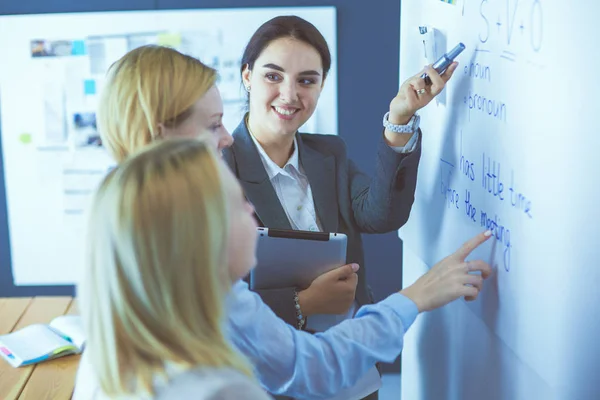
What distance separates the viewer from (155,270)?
2.69ft

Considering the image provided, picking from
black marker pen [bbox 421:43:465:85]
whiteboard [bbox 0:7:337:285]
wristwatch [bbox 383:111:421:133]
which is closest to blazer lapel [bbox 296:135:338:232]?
wristwatch [bbox 383:111:421:133]

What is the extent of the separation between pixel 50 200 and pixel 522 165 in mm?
2539

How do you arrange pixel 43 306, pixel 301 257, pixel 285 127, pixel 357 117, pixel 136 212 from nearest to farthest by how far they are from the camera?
pixel 136 212, pixel 301 257, pixel 285 127, pixel 43 306, pixel 357 117

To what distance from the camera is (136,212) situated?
0.81 metres

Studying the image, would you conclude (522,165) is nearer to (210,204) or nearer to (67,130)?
(210,204)

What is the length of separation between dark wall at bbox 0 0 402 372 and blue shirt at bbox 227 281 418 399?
79.0 inches

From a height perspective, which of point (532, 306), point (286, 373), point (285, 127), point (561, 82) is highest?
point (561, 82)

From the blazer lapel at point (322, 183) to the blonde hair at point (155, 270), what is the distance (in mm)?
776

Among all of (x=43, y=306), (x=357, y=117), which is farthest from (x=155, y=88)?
(x=357, y=117)

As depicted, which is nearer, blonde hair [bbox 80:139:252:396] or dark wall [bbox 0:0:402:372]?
blonde hair [bbox 80:139:252:396]

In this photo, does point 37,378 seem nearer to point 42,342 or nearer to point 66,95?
point 42,342

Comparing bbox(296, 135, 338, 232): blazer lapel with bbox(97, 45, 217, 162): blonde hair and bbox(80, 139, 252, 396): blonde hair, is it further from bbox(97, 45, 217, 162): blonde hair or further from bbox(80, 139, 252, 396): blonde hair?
bbox(80, 139, 252, 396): blonde hair

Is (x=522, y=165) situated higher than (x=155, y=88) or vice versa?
(x=155, y=88)

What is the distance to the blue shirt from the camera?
108cm
